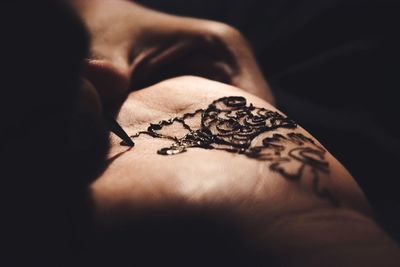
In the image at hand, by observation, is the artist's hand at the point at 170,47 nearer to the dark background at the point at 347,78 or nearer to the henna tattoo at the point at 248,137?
the dark background at the point at 347,78

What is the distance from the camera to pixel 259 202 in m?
0.57

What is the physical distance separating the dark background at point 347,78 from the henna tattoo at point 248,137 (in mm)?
Answer: 428

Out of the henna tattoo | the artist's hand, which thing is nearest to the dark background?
the artist's hand

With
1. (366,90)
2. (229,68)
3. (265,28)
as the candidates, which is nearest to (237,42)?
(229,68)

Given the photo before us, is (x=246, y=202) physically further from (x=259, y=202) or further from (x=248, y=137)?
(x=248, y=137)

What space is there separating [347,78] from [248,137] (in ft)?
2.34

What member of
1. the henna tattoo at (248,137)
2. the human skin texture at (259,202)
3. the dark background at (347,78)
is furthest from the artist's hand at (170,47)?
the human skin texture at (259,202)

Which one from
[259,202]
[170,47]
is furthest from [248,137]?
[170,47]

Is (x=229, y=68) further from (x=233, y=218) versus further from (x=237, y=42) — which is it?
(x=233, y=218)

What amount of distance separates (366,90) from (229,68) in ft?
1.50

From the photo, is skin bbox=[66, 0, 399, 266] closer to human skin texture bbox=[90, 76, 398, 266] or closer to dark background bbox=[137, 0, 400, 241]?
human skin texture bbox=[90, 76, 398, 266]

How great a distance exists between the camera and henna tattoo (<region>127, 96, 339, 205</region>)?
2.11ft

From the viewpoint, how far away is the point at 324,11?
1.38m

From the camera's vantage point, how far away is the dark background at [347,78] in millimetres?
1141
